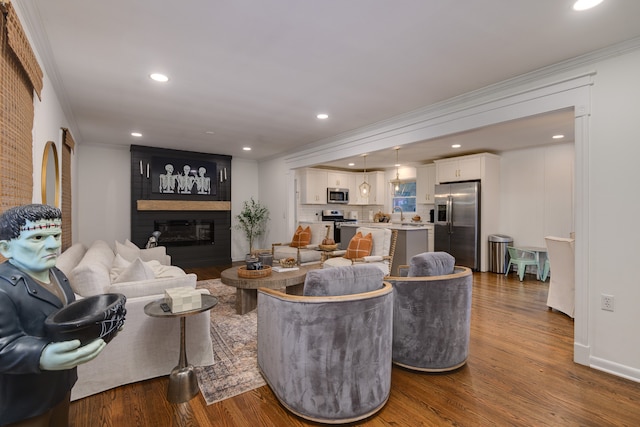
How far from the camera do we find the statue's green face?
968mm

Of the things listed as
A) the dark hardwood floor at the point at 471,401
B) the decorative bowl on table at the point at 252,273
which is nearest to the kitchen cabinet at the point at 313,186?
the decorative bowl on table at the point at 252,273

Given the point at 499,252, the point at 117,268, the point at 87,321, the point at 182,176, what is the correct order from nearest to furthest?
the point at 87,321, the point at 117,268, the point at 499,252, the point at 182,176

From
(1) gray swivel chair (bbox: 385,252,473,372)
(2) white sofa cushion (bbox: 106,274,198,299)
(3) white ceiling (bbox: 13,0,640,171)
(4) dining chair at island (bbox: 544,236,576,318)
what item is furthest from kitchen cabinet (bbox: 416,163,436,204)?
(2) white sofa cushion (bbox: 106,274,198,299)

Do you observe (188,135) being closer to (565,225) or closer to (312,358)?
(312,358)

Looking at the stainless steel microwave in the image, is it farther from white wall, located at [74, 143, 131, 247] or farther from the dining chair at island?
the dining chair at island

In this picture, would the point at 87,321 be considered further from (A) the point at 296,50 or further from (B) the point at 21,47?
(A) the point at 296,50

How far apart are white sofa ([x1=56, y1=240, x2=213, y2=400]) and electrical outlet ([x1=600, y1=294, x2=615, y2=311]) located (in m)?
3.19

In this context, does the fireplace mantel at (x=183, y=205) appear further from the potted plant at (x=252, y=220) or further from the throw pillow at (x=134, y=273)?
the throw pillow at (x=134, y=273)

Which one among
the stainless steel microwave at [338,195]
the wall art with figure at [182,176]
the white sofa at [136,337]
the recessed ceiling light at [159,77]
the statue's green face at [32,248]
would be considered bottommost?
the white sofa at [136,337]

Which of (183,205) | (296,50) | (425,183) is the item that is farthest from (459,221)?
(183,205)

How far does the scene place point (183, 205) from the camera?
265 inches

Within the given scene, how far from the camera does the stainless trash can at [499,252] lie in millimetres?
6105

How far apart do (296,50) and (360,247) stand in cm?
283

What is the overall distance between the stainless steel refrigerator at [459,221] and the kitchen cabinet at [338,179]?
248 centimetres
